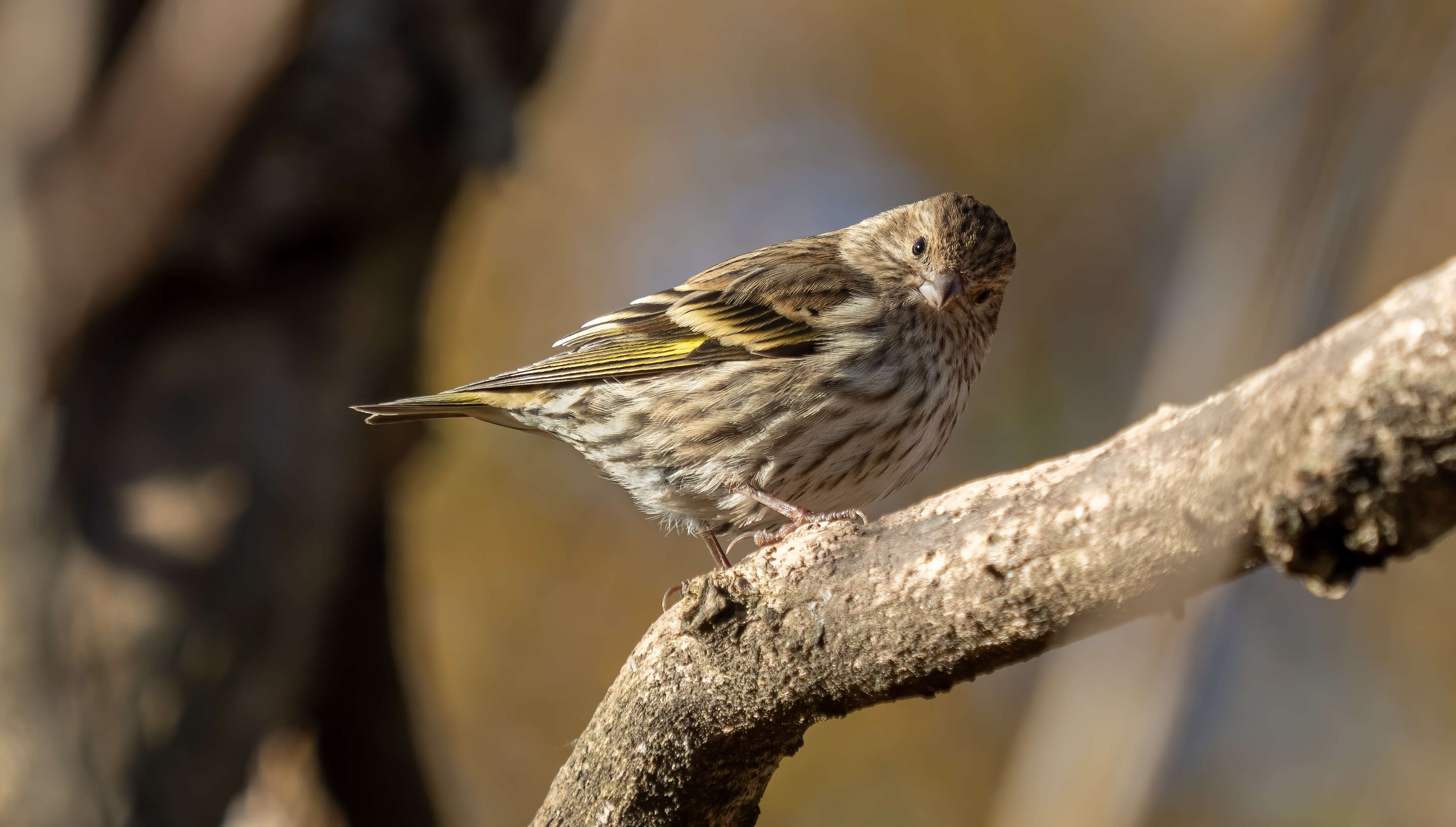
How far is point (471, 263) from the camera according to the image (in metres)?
10.3

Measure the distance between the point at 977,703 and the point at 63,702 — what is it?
6.19m

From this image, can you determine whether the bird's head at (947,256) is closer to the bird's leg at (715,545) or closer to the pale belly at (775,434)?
the pale belly at (775,434)

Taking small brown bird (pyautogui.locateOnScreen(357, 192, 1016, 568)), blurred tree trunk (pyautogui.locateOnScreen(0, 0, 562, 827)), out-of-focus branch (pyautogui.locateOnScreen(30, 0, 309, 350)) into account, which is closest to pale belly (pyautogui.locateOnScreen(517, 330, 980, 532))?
small brown bird (pyautogui.locateOnScreen(357, 192, 1016, 568))

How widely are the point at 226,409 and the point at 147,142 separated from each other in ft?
5.47

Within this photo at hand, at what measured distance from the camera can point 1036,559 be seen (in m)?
1.74

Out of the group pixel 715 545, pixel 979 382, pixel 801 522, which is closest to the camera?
pixel 801 522

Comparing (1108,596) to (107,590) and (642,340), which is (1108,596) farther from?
(107,590)

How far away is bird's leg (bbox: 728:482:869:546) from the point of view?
3.12 m

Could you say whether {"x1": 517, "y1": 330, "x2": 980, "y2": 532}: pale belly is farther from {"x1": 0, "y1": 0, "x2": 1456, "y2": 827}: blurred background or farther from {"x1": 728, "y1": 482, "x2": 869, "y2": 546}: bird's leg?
{"x1": 0, "y1": 0, "x2": 1456, "y2": 827}: blurred background

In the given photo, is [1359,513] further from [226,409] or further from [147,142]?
[226,409]

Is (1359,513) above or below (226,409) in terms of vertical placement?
below

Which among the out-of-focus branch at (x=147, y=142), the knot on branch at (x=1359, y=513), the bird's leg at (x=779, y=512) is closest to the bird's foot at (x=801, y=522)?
the bird's leg at (x=779, y=512)

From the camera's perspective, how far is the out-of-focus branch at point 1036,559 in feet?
4.10

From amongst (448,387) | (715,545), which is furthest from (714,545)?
(448,387)
